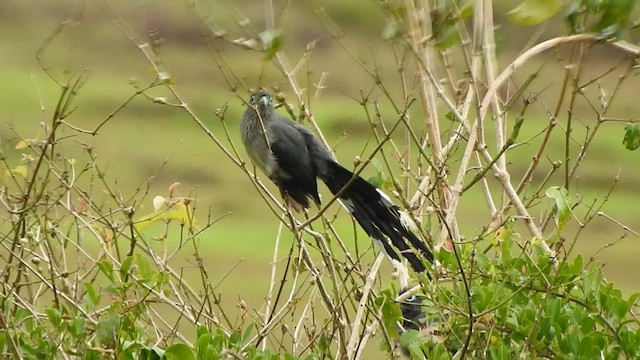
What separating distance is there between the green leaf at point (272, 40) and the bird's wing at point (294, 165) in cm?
232

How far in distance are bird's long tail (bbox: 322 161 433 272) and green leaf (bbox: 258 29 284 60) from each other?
1.18 metres

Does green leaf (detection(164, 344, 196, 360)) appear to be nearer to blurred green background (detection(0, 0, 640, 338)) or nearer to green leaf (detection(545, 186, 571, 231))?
green leaf (detection(545, 186, 571, 231))

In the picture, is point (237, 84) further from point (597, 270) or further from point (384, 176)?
point (597, 270)

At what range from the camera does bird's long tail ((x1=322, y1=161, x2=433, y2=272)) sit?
121 inches

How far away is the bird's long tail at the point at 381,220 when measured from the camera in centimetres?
307

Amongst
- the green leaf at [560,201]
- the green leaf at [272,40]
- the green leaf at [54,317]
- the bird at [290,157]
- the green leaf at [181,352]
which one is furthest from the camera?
the bird at [290,157]

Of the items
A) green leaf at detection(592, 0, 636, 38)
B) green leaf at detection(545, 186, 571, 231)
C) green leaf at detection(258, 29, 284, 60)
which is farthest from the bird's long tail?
green leaf at detection(592, 0, 636, 38)

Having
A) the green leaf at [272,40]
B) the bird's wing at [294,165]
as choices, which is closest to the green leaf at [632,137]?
the green leaf at [272,40]

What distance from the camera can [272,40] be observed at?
1.85m

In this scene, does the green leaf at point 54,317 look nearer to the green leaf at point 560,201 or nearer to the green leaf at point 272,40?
the green leaf at point 272,40

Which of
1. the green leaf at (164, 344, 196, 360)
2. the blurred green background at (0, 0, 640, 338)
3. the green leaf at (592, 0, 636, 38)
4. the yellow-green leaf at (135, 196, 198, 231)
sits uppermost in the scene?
the blurred green background at (0, 0, 640, 338)

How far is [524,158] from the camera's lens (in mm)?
17766

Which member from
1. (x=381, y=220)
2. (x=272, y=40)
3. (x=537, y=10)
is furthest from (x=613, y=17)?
(x=381, y=220)

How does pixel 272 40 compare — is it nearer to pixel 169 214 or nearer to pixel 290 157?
pixel 169 214
